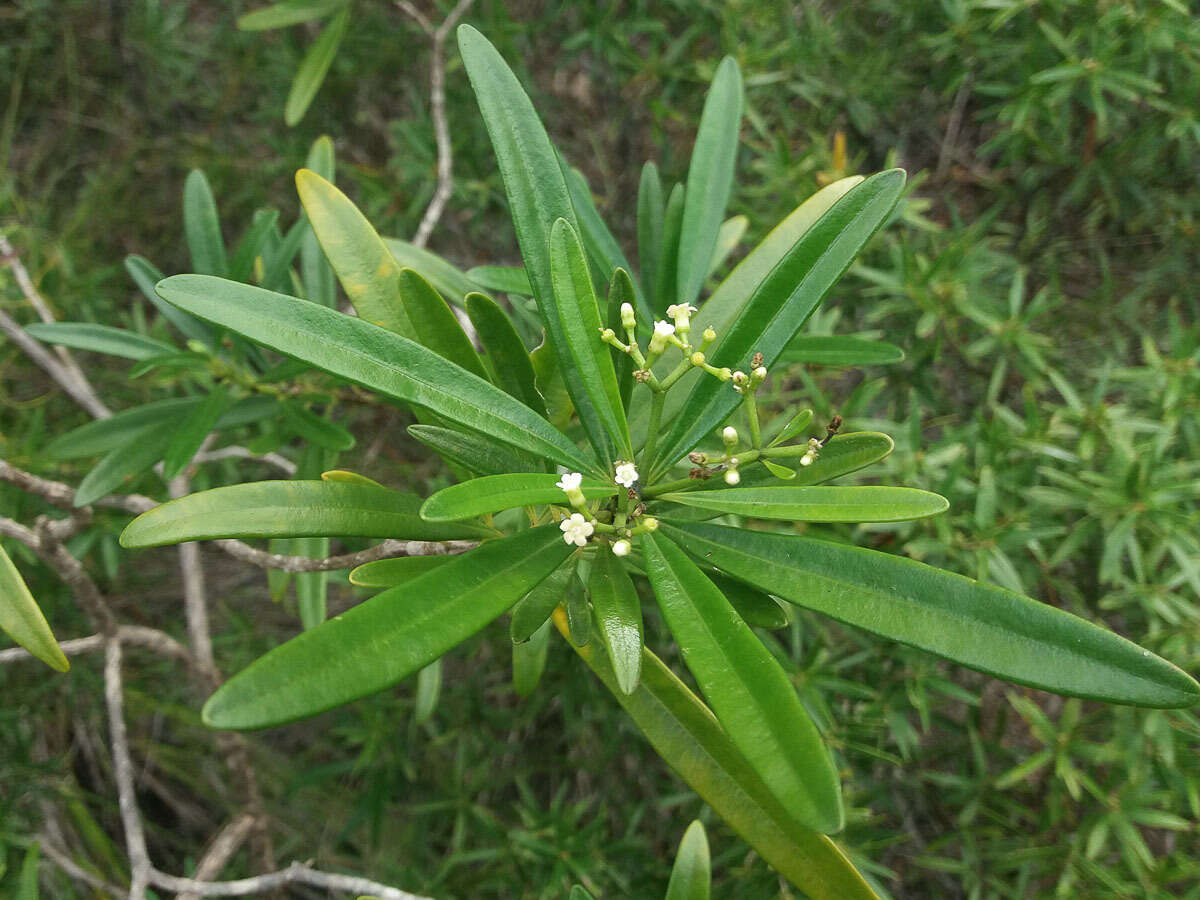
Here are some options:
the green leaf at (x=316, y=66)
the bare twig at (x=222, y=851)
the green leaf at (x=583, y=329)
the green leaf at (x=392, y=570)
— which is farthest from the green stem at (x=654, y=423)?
the green leaf at (x=316, y=66)

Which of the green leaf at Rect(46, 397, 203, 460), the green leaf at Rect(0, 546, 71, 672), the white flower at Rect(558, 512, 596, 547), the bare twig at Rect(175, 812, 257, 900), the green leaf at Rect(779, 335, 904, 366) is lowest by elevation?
the bare twig at Rect(175, 812, 257, 900)

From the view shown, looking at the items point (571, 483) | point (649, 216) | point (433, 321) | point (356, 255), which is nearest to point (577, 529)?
point (571, 483)

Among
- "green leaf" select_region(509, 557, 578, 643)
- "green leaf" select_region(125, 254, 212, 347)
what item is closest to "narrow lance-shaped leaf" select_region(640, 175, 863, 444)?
"green leaf" select_region(509, 557, 578, 643)

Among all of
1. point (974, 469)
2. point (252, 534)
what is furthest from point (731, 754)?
point (974, 469)

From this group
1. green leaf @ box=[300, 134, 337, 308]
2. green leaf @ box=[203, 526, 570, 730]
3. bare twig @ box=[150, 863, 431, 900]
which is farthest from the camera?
green leaf @ box=[300, 134, 337, 308]

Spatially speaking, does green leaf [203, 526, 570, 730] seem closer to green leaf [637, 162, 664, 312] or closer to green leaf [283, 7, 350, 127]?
green leaf [637, 162, 664, 312]

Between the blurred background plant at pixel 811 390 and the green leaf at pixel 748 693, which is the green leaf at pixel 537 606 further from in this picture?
the blurred background plant at pixel 811 390
